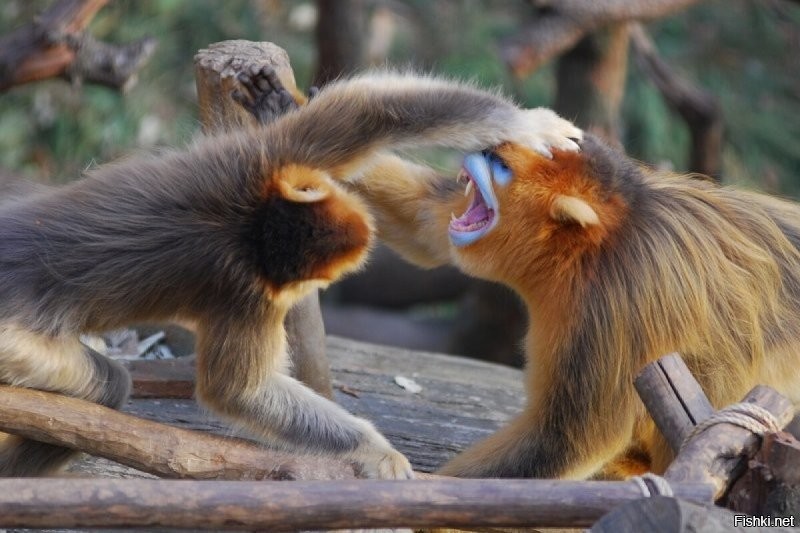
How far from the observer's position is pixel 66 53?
5.23 m

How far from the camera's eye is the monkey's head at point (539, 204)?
357cm

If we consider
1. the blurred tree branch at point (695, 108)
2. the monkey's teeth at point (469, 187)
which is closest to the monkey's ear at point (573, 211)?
the monkey's teeth at point (469, 187)

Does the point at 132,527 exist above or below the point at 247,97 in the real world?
below

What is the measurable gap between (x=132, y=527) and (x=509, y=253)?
1544 mm

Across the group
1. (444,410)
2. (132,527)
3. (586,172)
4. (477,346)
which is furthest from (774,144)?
(132,527)

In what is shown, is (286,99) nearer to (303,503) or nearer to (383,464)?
(383,464)

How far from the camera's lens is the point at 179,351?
513cm

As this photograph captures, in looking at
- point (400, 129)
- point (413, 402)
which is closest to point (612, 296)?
point (400, 129)

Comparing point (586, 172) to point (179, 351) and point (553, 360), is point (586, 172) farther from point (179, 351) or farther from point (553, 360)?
point (179, 351)

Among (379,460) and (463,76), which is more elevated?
(463,76)

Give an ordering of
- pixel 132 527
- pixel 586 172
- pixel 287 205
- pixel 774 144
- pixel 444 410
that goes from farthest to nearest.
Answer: pixel 774 144 → pixel 444 410 → pixel 586 172 → pixel 287 205 → pixel 132 527

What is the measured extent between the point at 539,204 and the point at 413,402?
1.47 m

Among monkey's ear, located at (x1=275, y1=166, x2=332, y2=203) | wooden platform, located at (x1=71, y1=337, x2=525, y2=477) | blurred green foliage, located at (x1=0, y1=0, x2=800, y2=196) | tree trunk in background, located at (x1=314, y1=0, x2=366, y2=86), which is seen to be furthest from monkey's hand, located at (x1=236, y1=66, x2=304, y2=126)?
tree trunk in background, located at (x1=314, y1=0, x2=366, y2=86)

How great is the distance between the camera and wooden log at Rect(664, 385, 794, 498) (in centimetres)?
283
